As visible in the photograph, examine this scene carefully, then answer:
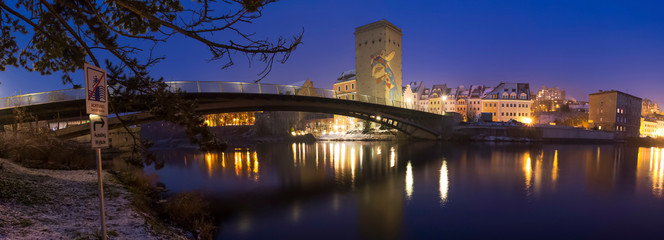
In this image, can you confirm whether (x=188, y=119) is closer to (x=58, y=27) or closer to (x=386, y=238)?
(x=58, y=27)

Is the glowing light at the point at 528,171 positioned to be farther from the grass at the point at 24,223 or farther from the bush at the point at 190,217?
the grass at the point at 24,223

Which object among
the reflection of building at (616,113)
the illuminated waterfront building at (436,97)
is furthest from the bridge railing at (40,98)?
the illuminated waterfront building at (436,97)

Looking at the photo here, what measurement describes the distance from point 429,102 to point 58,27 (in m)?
97.4

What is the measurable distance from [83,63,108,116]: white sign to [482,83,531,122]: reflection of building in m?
88.9

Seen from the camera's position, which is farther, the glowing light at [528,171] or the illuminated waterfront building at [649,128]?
the illuminated waterfront building at [649,128]

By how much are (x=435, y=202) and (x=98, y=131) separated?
41.7 feet

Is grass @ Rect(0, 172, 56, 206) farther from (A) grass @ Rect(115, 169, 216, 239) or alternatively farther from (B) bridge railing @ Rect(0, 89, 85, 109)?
(B) bridge railing @ Rect(0, 89, 85, 109)

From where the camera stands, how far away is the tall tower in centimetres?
6650

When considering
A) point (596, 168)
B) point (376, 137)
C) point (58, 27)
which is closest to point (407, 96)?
point (376, 137)

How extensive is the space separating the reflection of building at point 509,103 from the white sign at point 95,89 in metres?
88.9

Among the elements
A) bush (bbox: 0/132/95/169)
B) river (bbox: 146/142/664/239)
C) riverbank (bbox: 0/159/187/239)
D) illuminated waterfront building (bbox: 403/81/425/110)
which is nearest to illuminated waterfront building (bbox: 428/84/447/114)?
illuminated waterfront building (bbox: 403/81/425/110)

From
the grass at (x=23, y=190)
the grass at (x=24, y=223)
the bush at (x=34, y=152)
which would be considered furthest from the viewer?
the bush at (x=34, y=152)

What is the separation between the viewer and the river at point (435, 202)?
1006cm

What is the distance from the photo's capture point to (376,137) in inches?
2490
